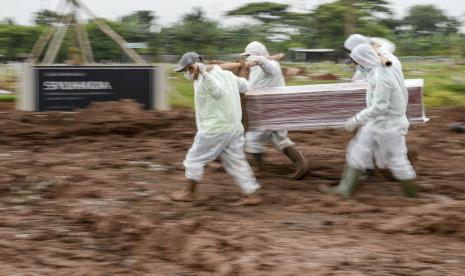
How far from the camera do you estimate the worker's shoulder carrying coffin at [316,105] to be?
285 inches

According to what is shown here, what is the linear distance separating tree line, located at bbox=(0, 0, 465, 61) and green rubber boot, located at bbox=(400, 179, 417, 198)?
11.4m

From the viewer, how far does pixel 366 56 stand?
21.5ft

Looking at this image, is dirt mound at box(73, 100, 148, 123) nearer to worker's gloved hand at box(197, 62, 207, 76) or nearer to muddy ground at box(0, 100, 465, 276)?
muddy ground at box(0, 100, 465, 276)

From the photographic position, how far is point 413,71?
974 inches

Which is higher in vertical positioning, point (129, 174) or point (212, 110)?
point (212, 110)

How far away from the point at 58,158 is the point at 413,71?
1775 cm

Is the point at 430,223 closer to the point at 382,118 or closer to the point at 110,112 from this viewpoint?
the point at 382,118

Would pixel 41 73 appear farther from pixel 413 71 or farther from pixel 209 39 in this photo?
pixel 413 71

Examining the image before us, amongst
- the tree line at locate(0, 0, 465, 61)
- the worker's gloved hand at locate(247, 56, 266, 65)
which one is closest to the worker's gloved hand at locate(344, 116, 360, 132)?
the worker's gloved hand at locate(247, 56, 266, 65)

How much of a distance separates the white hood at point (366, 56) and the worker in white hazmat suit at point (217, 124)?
1158mm

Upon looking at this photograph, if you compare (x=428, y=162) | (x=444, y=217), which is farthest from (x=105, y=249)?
(x=428, y=162)

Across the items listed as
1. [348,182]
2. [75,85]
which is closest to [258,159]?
[348,182]

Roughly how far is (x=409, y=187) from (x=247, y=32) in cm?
2088

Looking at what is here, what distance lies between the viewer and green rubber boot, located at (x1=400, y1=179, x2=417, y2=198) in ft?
22.6
